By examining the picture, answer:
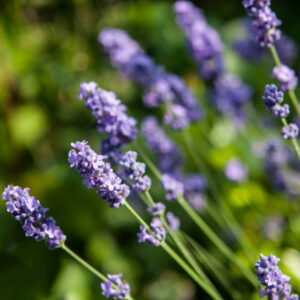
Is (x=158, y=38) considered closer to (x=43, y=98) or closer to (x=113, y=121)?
(x=43, y=98)

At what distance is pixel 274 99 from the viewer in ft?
3.30

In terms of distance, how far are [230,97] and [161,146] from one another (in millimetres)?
498

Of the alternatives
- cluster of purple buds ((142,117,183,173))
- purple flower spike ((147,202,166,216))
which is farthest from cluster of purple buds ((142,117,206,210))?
purple flower spike ((147,202,166,216))

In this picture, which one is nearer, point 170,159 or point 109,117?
point 109,117

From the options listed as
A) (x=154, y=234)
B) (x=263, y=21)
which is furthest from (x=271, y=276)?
(x=263, y=21)

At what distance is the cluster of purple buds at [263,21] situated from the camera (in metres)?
1.09

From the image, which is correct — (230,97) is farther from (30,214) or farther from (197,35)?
(30,214)

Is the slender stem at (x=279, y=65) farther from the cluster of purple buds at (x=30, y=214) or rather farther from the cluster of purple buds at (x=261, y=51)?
the cluster of purple buds at (x=261, y=51)

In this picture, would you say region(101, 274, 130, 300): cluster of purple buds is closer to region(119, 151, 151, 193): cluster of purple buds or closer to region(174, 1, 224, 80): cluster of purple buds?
region(119, 151, 151, 193): cluster of purple buds

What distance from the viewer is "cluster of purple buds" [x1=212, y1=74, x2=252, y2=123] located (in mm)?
1742

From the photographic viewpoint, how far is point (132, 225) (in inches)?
88.0

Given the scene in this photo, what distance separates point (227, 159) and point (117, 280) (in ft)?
3.63

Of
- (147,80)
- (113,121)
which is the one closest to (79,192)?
A: (147,80)

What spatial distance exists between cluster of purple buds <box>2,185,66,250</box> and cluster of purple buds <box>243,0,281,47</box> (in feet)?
2.28
